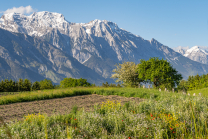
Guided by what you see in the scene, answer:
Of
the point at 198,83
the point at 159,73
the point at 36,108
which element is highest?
the point at 159,73

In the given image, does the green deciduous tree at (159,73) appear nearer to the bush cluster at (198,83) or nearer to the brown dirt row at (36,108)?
the bush cluster at (198,83)

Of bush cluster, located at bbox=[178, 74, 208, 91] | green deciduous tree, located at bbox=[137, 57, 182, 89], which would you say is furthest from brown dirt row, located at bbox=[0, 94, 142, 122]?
bush cluster, located at bbox=[178, 74, 208, 91]

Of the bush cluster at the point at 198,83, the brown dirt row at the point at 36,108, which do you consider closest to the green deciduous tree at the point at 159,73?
the bush cluster at the point at 198,83

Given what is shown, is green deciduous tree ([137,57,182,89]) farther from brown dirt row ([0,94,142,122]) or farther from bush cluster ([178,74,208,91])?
brown dirt row ([0,94,142,122])

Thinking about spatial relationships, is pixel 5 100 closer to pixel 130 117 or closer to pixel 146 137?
pixel 130 117

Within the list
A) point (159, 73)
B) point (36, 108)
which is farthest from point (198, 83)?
point (36, 108)

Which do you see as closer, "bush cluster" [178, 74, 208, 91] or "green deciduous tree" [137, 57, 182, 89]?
"green deciduous tree" [137, 57, 182, 89]

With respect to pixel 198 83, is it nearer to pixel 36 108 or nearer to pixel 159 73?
pixel 159 73

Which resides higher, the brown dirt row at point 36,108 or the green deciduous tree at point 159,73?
the green deciduous tree at point 159,73

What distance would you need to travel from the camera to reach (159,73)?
36.5 m

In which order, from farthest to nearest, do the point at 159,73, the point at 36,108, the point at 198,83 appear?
1. the point at 198,83
2. the point at 159,73
3. the point at 36,108

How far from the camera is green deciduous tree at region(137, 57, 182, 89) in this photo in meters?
36.2

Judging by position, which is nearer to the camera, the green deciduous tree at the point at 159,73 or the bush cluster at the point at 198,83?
the green deciduous tree at the point at 159,73

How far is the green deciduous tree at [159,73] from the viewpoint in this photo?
36.2m
